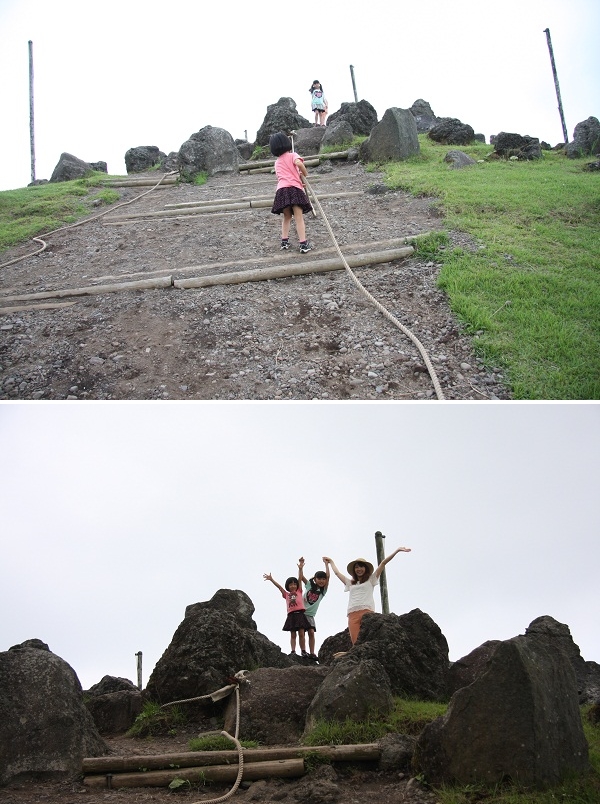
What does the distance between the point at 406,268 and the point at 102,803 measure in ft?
22.6

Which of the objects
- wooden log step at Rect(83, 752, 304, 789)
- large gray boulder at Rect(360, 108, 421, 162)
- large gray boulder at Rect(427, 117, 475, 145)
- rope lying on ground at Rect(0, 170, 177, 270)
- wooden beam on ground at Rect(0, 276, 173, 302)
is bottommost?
wooden log step at Rect(83, 752, 304, 789)

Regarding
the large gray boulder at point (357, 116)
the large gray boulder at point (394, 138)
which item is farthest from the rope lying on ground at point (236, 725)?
the large gray boulder at point (357, 116)

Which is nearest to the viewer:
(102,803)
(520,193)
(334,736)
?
(102,803)

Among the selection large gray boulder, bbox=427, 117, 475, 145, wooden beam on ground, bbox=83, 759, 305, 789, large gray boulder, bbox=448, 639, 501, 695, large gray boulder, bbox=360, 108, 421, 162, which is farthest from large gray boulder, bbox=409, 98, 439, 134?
wooden beam on ground, bbox=83, 759, 305, 789

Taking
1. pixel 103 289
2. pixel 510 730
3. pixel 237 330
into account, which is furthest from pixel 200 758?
pixel 103 289

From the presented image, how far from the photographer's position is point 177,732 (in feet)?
18.3

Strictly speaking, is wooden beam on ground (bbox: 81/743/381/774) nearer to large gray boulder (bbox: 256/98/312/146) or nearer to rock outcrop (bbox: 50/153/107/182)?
rock outcrop (bbox: 50/153/107/182)

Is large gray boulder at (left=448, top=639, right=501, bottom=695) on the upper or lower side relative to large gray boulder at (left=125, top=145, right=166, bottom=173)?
lower

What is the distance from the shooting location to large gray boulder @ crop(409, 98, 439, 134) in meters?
28.3

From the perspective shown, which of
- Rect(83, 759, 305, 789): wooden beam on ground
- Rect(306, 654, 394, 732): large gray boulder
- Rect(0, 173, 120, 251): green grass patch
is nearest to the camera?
Rect(83, 759, 305, 789): wooden beam on ground

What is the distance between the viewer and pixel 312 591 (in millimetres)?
7570

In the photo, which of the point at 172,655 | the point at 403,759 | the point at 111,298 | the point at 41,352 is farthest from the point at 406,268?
the point at 403,759

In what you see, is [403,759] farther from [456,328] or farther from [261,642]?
[456,328]

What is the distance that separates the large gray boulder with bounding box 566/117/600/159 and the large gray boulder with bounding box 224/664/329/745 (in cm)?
1857
